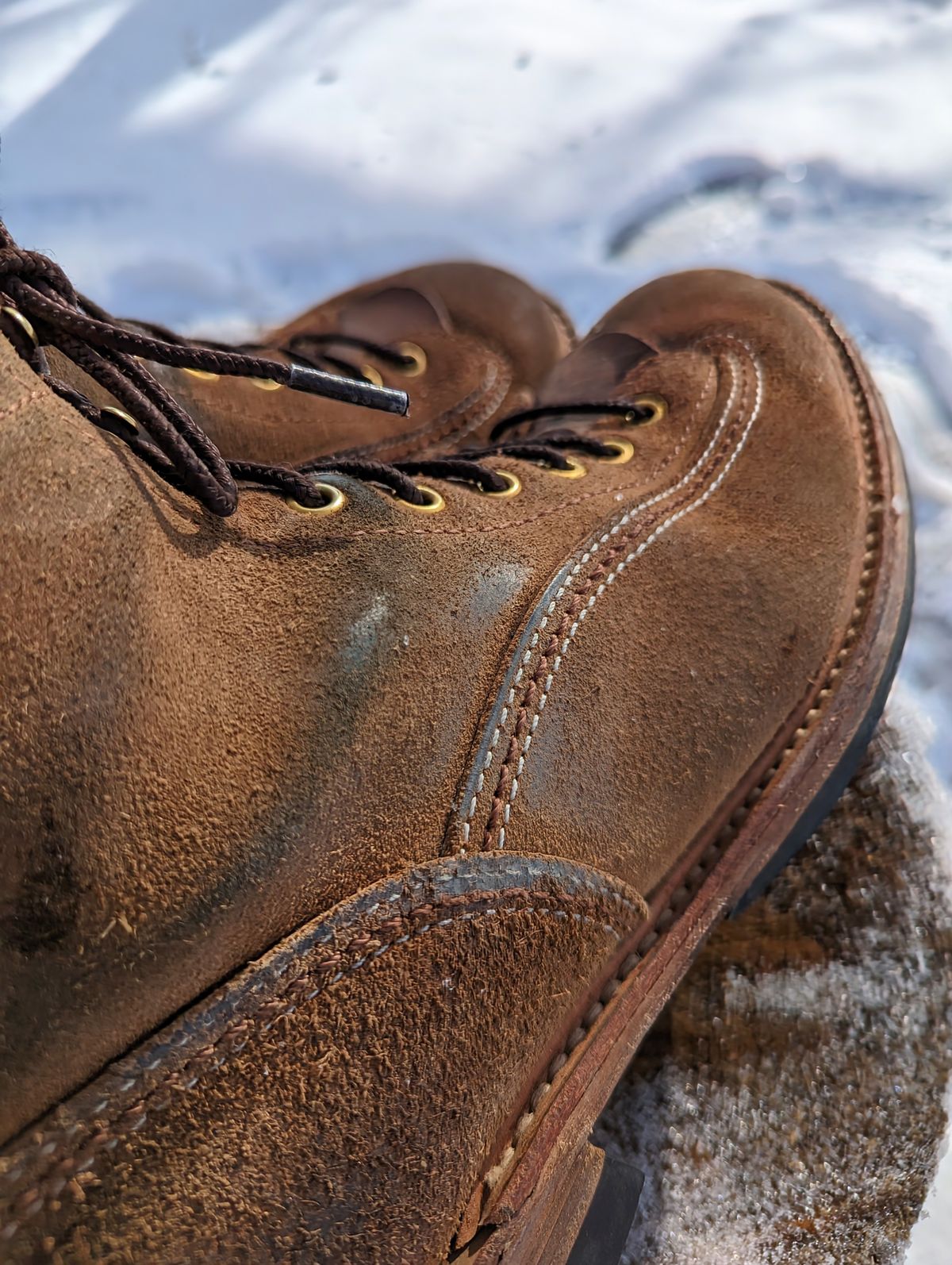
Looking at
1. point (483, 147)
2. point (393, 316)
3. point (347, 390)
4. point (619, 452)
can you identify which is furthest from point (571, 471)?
point (483, 147)

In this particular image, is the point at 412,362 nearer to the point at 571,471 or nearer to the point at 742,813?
the point at 571,471

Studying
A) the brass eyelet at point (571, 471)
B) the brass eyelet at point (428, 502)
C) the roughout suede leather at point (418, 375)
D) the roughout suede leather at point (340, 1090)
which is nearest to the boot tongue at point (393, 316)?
the roughout suede leather at point (418, 375)

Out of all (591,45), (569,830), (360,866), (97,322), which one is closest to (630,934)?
(569,830)

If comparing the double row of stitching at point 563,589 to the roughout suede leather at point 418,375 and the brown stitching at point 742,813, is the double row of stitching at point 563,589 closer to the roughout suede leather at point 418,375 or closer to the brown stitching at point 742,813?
the brown stitching at point 742,813

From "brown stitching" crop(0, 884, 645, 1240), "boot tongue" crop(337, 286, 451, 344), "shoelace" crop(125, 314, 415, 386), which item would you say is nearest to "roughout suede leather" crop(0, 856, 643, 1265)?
"brown stitching" crop(0, 884, 645, 1240)

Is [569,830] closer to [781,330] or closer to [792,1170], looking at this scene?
[792,1170]

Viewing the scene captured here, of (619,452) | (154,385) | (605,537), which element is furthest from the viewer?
(619,452)

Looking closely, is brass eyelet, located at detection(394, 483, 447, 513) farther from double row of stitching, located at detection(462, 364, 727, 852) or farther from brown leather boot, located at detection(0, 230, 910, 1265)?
double row of stitching, located at detection(462, 364, 727, 852)
